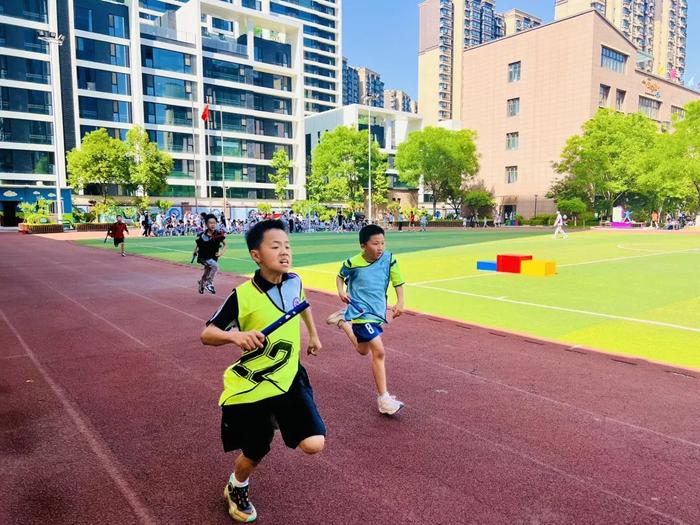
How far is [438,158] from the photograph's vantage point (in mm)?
62594

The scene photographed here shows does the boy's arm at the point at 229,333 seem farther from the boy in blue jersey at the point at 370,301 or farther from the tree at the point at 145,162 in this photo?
the tree at the point at 145,162

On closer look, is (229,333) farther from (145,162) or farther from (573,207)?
(573,207)

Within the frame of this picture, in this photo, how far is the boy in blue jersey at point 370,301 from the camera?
15.7 ft

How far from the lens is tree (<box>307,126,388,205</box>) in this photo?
2402 inches

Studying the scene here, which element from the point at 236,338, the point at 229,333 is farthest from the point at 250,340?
the point at 229,333

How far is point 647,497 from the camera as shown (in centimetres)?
341

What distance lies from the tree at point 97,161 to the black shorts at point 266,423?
166 feet

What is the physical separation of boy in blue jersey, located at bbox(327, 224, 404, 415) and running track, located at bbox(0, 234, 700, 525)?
0.42 metres

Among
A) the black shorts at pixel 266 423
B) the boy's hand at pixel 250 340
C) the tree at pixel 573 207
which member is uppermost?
the tree at pixel 573 207

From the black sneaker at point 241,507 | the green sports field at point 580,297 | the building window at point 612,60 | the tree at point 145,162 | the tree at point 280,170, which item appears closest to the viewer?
the black sneaker at point 241,507

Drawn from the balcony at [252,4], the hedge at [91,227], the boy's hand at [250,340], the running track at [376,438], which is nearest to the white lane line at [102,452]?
the running track at [376,438]

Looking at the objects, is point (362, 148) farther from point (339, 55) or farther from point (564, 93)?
point (339, 55)

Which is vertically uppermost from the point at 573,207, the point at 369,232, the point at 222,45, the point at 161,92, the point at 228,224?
the point at 222,45

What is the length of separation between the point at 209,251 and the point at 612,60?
67737 mm
